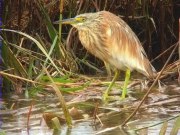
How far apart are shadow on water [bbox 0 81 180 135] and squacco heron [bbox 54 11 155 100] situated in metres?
0.33

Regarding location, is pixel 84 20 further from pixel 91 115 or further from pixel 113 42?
pixel 91 115

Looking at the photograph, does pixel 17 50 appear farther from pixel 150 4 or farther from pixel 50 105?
pixel 150 4

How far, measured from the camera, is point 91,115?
4711 millimetres

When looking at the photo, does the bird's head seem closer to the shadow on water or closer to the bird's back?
the bird's back

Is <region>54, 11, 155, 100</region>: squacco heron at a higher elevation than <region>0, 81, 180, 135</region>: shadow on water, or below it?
higher

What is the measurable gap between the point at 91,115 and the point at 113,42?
143 cm

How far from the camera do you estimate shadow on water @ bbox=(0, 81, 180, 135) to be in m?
4.15

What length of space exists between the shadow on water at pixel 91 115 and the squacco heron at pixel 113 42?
33 centimetres

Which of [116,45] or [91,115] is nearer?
[91,115]

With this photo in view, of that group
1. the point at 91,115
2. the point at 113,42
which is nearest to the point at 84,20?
the point at 113,42

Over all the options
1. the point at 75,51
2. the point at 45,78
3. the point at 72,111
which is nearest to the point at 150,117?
the point at 72,111

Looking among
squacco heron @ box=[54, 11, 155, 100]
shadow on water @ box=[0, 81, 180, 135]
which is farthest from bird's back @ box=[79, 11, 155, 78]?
shadow on water @ box=[0, 81, 180, 135]

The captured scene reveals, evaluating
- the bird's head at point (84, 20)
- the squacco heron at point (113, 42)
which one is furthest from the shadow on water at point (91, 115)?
the bird's head at point (84, 20)

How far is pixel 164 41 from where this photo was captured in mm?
7234
